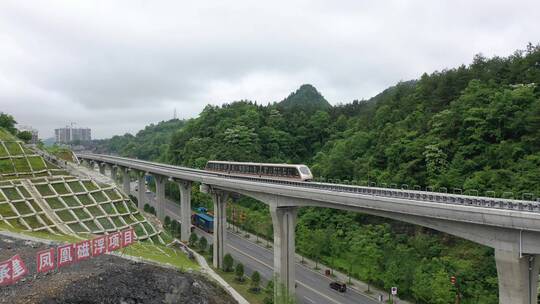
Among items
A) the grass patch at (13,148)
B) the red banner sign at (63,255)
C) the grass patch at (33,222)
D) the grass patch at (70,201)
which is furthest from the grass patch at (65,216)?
the grass patch at (13,148)

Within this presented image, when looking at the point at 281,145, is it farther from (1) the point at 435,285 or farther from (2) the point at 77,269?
(2) the point at 77,269

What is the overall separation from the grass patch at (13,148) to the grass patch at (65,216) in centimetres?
2470

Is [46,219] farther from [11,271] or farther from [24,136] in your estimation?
[24,136]

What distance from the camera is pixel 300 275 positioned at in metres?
49.7

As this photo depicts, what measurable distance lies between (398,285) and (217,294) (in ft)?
68.2

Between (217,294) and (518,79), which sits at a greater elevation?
(518,79)

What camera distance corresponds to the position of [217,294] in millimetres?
35781

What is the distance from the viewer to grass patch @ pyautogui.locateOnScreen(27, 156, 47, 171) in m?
62.8

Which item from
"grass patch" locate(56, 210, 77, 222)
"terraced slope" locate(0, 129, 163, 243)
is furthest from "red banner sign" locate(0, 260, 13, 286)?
"grass patch" locate(56, 210, 77, 222)

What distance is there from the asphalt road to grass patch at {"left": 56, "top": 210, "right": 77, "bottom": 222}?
24001 mm

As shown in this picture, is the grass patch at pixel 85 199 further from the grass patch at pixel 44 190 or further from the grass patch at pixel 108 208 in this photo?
the grass patch at pixel 44 190

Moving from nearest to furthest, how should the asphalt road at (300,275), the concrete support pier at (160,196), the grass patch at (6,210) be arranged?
the asphalt road at (300,275)
the grass patch at (6,210)
the concrete support pier at (160,196)

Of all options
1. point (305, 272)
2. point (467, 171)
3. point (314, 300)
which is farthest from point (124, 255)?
point (467, 171)

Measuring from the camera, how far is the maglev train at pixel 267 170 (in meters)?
44.8
